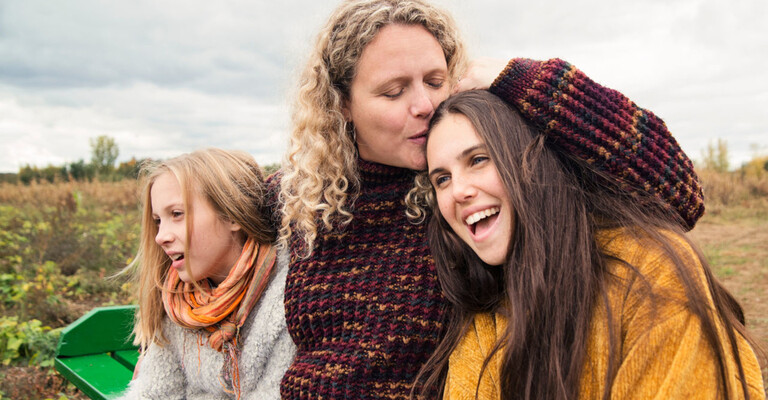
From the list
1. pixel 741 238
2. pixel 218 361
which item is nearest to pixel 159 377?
pixel 218 361

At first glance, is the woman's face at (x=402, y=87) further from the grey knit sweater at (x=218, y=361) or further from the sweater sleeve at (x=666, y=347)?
the sweater sleeve at (x=666, y=347)

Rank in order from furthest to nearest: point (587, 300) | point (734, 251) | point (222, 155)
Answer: point (734, 251), point (222, 155), point (587, 300)

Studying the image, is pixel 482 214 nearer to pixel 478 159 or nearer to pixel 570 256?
pixel 478 159

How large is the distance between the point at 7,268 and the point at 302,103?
208 inches

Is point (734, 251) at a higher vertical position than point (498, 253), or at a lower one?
lower

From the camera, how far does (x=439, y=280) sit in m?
2.00

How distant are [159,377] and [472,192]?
5.70ft

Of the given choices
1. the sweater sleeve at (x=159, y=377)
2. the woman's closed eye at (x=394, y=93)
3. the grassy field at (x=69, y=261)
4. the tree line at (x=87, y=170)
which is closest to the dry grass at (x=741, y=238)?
the grassy field at (x=69, y=261)

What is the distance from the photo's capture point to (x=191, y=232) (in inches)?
91.0

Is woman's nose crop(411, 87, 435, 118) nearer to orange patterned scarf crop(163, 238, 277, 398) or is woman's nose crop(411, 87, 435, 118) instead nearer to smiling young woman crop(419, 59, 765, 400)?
smiling young woman crop(419, 59, 765, 400)

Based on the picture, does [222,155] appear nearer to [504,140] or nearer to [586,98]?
[504,140]

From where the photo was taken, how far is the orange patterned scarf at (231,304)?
7.57 ft

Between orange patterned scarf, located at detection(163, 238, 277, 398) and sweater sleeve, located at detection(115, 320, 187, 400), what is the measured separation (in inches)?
9.2

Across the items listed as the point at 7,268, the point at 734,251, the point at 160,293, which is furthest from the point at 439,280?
the point at 734,251
